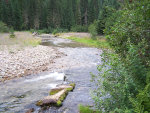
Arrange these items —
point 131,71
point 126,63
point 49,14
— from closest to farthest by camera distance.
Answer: point 131,71 → point 126,63 → point 49,14

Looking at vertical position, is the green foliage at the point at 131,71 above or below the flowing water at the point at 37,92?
above

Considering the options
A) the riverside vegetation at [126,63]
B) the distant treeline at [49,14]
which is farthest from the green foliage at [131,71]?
the distant treeline at [49,14]

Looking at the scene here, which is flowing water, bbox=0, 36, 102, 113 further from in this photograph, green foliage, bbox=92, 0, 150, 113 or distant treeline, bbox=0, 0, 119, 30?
distant treeline, bbox=0, 0, 119, 30

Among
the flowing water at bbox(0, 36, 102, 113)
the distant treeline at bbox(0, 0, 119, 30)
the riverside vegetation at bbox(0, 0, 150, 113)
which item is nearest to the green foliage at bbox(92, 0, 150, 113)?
the riverside vegetation at bbox(0, 0, 150, 113)

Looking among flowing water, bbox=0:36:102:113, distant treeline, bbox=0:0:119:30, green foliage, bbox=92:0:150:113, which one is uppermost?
distant treeline, bbox=0:0:119:30

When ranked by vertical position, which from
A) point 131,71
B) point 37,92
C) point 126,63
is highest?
point 126,63

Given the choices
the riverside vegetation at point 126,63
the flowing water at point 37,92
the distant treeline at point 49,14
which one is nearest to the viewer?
the riverside vegetation at point 126,63

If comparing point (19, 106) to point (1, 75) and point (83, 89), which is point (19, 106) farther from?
point (1, 75)

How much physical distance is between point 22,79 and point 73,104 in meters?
5.17

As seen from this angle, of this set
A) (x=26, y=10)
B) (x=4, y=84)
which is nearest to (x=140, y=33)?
(x=4, y=84)

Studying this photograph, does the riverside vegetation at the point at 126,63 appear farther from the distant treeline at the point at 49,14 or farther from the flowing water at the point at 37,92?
the distant treeline at the point at 49,14

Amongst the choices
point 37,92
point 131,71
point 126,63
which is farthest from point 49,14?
point 131,71

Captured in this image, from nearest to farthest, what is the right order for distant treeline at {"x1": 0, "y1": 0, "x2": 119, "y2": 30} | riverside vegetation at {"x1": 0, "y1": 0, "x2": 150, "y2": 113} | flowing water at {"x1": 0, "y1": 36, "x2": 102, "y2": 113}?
riverside vegetation at {"x1": 0, "y1": 0, "x2": 150, "y2": 113}
flowing water at {"x1": 0, "y1": 36, "x2": 102, "y2": 113}
distant treeline at {"x1": 0, "y1": 0, "x2": 119, "y2": 30}

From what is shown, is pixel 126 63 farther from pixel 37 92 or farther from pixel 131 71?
pixel 37 92
